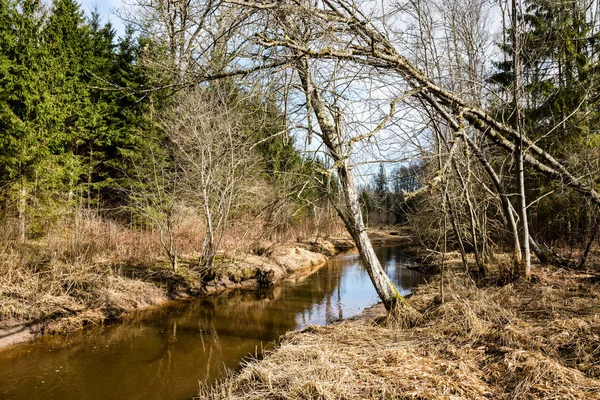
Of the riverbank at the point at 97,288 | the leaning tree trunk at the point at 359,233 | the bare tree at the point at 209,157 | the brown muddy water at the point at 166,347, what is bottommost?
the brown muddy water at the point at 166,347

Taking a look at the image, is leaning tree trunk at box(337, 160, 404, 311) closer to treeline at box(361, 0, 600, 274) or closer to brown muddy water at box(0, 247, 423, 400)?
treeline at box(361, 0, 600, 274)

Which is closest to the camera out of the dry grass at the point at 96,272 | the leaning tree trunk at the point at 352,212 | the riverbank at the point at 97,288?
the leaning tree trunk at the point at 352,212

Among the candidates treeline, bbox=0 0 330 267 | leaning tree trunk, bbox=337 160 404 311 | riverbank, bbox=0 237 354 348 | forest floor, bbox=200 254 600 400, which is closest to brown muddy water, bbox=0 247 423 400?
riverbank, bbox=0 237 354 348

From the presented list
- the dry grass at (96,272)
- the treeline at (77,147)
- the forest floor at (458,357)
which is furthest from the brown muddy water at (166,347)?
the treeline at (77,147)

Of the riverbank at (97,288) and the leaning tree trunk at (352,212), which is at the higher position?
the leaning tree trunk at (352,212)

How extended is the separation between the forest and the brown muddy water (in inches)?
40.1

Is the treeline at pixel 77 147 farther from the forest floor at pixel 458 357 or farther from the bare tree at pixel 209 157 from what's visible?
the forest floor at pixel 458 357

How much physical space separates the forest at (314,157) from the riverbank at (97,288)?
5 centimetres

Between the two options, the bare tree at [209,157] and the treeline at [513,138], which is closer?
the treeline at [513,138]

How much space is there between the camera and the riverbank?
744 centimetres

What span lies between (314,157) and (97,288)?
682 centimetres

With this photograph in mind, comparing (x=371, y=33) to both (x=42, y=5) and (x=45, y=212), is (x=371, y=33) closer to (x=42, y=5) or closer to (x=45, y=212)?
(x=45, y=212)

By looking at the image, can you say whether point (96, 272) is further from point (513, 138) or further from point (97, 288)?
point (513, 138)

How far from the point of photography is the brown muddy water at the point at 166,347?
5367 millimetres
